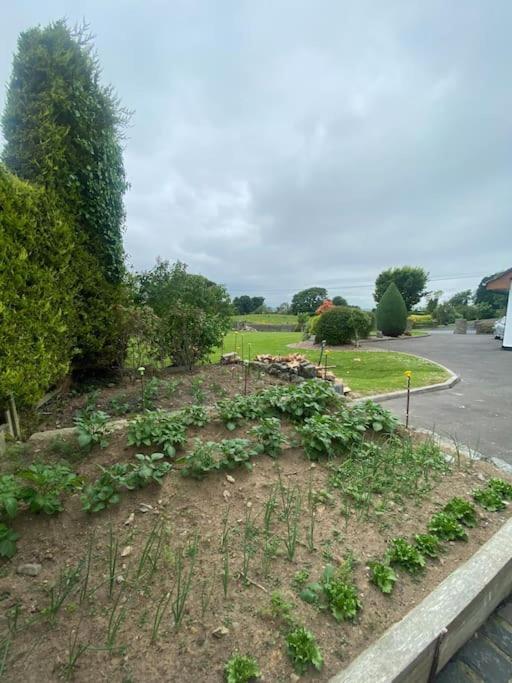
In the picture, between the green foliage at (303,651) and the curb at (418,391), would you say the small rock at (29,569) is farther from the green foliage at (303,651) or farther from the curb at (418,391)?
the curb at (418,391)

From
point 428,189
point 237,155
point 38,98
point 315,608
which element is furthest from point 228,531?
point 428,189

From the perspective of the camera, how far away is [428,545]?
157 cm

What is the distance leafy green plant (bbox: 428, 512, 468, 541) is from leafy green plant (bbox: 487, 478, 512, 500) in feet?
1.92

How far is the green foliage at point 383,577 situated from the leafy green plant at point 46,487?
1.53m

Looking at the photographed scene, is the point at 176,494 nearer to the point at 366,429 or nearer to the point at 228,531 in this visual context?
the point at 228,531

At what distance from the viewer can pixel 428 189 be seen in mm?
11531

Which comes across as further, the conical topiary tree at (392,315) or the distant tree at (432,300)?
the distant tree at (432,300)

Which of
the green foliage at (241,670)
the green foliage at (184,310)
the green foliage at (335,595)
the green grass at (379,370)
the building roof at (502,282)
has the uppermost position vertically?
the building roof at (502,282)

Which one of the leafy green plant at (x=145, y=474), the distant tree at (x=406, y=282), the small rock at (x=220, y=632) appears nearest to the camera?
the small rock at (x=220, y=632)

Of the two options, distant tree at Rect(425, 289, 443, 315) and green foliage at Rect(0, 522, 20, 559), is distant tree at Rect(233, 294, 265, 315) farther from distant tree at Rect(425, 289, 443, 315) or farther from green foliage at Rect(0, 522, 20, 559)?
green foliage at Rect(0, 522, 20, 559)

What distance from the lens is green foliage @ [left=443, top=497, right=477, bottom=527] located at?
179 cm

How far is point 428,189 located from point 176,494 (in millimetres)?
13760

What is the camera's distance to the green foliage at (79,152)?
10.9 ft

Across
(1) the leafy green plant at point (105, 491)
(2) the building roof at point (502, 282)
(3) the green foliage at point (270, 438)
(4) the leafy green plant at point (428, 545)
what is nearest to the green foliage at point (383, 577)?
(4) the leafy green plant at point (428, 545)
